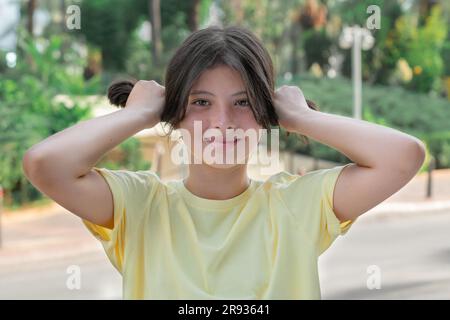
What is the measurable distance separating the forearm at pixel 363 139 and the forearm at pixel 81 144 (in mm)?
199

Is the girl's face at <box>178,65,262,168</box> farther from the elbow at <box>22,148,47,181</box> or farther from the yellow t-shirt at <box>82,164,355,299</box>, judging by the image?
the elbow at <box>22,148,47,181</box>

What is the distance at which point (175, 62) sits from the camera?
33.2 inches

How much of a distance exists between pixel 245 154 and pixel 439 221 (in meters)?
6.49

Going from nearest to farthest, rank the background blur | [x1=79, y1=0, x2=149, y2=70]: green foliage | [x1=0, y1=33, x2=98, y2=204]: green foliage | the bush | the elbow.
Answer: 1. the elbow
2. the background blur
3. [x1=0, y1=33, x2=98, y2=204]: green foliage
4. the bush
5. [x1=79, y1=0, x2=149, y2=70]: green foliage

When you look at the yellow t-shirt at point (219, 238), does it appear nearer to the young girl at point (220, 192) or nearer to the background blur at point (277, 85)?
the young girl at point (220, 192)

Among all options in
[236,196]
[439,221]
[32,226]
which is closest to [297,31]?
[439,221]

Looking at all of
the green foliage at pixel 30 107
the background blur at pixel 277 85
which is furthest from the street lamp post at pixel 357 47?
the green foliage at pixel 30 107

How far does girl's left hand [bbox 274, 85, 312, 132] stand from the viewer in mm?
864

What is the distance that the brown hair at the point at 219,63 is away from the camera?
2.70 ft

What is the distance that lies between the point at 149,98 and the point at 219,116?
0.32ft

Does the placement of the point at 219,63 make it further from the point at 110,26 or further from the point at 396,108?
the point at 110,26

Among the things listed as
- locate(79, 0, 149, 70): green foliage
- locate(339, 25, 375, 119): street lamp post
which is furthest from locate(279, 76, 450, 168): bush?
locate(79, 0, 149, 70): green foliage

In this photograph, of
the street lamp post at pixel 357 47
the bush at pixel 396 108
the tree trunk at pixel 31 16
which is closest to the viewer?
the street lamp post at pixel 357 47
